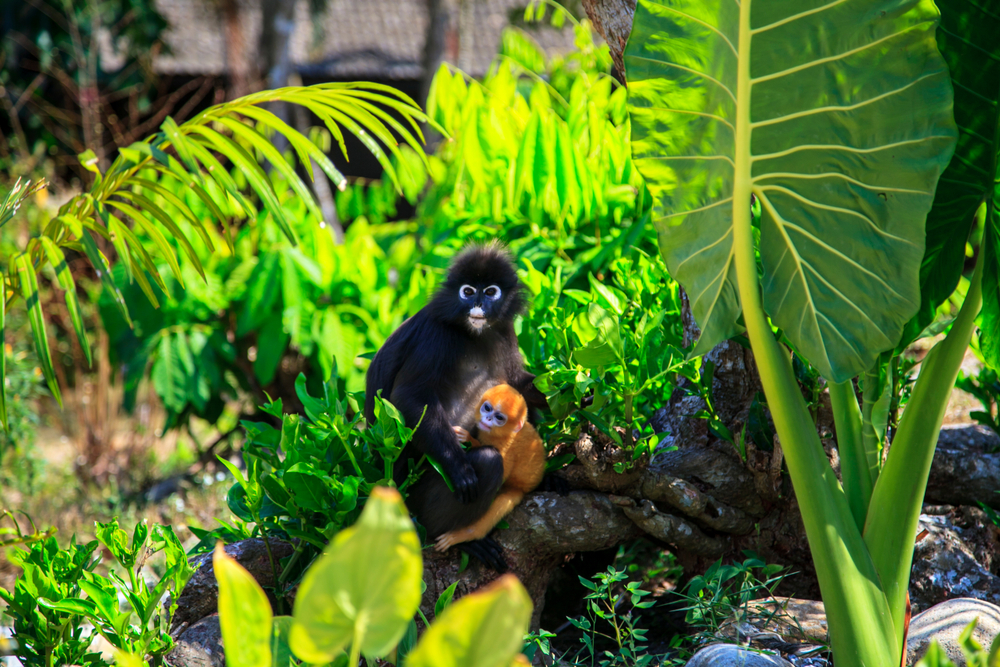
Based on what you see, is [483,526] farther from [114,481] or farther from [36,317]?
[114,481]

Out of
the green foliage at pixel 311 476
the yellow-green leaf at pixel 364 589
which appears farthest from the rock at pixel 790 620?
the yellow-green leaf at pixel 364 589

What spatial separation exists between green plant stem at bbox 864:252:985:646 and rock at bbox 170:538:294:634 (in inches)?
67.4

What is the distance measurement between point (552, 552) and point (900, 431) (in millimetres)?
1107

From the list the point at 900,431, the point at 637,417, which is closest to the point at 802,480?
the point at 900,431

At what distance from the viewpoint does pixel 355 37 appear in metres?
12.7

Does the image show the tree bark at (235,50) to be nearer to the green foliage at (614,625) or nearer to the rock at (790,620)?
the green foliage at (614,625)

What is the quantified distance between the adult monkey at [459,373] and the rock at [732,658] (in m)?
0.66

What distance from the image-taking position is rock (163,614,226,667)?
2.18 meters

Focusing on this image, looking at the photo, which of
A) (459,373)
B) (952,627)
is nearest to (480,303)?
(459,373)

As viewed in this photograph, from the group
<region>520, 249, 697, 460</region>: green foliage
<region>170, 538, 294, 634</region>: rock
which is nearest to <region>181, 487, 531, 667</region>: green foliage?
<region>520, 249, 697, 460</region>: green foliage

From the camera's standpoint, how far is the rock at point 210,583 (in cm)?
240

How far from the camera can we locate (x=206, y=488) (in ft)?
17.7

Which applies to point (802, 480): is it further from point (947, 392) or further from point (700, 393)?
point (700, 393)

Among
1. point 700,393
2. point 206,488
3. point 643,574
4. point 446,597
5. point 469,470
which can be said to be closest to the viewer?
point 446,597
